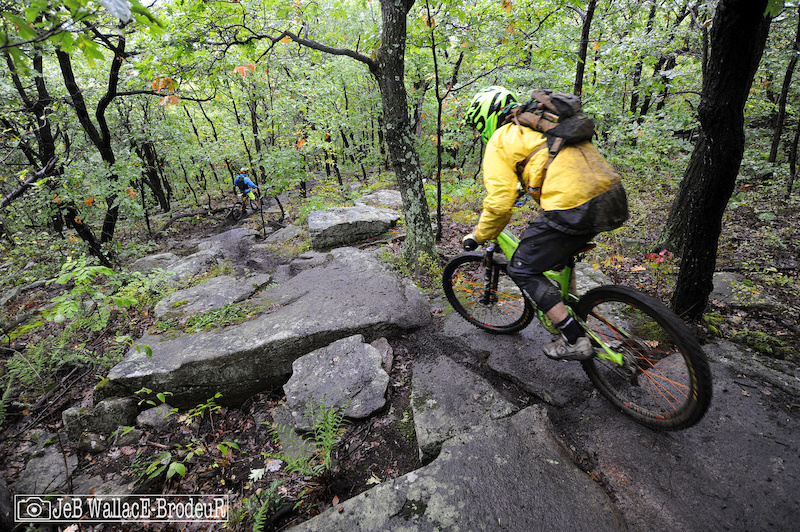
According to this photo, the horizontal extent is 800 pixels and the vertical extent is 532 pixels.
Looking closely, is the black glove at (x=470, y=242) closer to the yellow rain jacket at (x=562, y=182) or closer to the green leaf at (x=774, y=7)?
the yellow rain jacket at (x=562, y=182)

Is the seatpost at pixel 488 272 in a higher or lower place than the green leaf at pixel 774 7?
lower

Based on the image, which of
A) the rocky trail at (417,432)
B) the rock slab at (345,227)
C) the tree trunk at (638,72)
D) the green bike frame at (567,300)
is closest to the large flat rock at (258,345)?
the rocky trail at (417,432)

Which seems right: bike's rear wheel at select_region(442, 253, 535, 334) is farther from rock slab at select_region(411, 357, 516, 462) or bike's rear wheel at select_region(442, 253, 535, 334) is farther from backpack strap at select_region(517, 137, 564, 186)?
backpack strap at select_region(517, 137, 564, 186)

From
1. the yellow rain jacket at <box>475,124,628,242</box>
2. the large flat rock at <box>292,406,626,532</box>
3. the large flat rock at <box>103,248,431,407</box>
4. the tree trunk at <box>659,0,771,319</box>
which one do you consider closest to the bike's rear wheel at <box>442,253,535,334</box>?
the large flat rock at <box>103,248,431,407</box>

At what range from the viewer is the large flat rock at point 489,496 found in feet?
7.13

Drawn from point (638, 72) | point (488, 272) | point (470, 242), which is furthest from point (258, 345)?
point (638, 72)

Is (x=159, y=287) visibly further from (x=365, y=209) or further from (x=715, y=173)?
(x=715, y=173)

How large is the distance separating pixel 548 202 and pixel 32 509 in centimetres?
557

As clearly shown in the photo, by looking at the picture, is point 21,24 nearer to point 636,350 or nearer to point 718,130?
point 636,350

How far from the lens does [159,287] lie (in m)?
6.68

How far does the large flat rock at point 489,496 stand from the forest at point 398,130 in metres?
2.38

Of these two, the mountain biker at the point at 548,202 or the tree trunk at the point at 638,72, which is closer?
the mountain biker at the point at 548,202

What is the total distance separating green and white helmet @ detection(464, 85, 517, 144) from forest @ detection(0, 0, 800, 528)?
5.46 ft

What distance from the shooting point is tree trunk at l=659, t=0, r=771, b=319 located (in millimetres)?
2529
